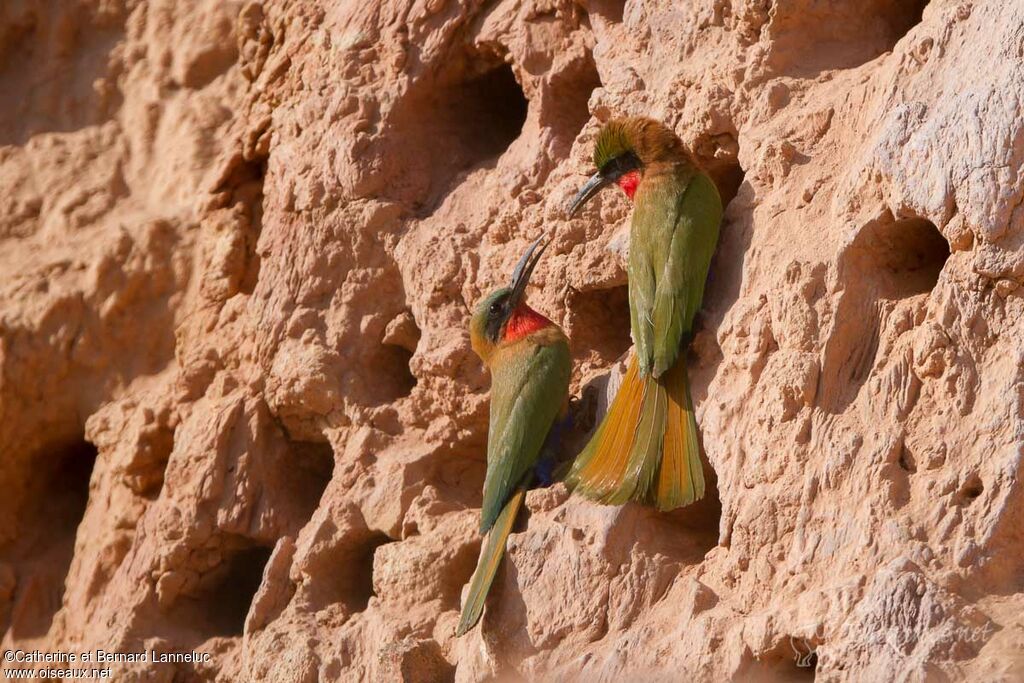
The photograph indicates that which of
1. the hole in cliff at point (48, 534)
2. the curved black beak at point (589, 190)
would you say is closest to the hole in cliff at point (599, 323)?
the curved black beak at point (589, 190)

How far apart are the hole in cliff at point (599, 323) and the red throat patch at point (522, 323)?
0.11m

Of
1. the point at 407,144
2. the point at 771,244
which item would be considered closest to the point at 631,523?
the point at 771,244

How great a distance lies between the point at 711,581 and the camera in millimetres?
3646

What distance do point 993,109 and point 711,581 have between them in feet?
3.89

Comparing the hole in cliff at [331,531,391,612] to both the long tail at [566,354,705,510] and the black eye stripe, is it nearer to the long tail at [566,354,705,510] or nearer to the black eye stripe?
A: the long tail at [566,354,705,510]

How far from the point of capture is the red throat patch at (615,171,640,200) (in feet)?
13.8

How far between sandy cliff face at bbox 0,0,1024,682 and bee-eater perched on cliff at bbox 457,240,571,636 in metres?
0.08

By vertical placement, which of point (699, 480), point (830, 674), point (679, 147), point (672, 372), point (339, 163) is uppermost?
point (339, 163)

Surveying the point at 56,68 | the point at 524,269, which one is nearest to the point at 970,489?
the point at 524,269

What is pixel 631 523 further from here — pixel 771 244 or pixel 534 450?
pixel 771 244

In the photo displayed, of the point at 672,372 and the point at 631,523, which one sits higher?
the point at 672,372

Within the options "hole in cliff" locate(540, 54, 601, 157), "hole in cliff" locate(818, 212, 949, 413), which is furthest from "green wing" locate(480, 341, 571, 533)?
"hole in cliff" locate(818, 212, 949, 413)

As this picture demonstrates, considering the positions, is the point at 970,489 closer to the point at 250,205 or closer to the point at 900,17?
the point at 900,17

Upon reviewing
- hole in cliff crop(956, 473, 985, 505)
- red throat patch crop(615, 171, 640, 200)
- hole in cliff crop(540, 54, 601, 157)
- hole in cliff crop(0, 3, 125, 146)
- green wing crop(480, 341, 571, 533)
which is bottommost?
hole in cliff crop(956, 473, 985, 505)
